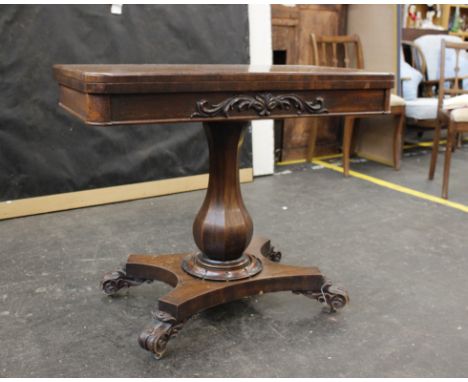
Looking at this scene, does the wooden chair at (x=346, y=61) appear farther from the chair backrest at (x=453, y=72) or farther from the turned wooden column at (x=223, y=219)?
the turned wooden column at (x=223, y=219)

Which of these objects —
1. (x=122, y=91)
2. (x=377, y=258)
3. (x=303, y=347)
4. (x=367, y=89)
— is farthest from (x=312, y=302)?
(x=122, y=91)

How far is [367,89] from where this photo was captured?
1.47m

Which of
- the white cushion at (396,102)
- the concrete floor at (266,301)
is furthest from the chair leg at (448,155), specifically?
the white cushion at (396,102)

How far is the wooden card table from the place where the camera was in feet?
3.99

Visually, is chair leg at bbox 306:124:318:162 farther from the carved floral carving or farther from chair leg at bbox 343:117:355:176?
the carved floral carving

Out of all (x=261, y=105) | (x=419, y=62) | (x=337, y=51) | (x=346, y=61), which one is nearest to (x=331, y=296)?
(x=261, y=105)

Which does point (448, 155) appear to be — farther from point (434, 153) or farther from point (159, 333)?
point (159, 333)

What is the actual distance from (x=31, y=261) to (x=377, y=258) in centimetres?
150

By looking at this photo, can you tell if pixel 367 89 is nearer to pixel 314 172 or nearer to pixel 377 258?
pixel 377 258

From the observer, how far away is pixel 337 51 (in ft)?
13.1

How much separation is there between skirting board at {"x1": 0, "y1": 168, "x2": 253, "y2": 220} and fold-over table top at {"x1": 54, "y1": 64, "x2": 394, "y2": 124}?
1369 mm

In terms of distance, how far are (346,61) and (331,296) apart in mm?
2617

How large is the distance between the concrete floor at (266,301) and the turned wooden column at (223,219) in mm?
170

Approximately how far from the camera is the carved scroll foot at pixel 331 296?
1677 millimetres
